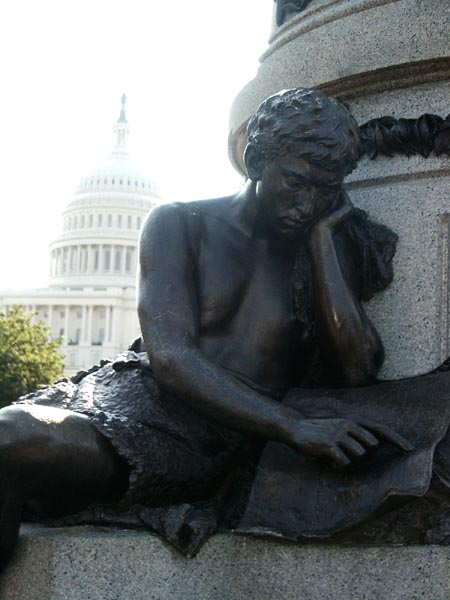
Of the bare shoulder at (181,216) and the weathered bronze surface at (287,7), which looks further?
the weathered bronze surface at (287,7)

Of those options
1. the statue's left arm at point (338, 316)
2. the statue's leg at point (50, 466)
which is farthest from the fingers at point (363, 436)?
the statue's leg at point (50, 466)

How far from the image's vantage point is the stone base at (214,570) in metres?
2.96

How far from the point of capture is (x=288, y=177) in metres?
3.35

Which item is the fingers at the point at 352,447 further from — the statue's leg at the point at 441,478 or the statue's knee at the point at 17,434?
the statue's knee at the point at 17,434

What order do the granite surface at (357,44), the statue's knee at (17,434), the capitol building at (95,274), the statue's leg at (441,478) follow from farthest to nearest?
the capitol building at (95,274), the granite surface at (357,44), the statue's leg at (441,478), the statue's knee at (17,434)

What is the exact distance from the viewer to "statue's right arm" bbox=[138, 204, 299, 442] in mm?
3188

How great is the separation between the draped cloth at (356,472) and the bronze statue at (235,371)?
0.01 m

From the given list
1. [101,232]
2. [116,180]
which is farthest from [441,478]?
[116,180]

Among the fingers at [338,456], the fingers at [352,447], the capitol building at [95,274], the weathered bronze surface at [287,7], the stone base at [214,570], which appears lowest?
the capitol building at [95,274]

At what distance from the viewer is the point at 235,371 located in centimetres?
350

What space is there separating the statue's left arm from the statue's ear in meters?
0.29

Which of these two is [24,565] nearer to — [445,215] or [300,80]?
[445,215]

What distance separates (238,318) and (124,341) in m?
88.2

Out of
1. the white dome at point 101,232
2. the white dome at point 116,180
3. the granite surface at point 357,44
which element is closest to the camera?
the granite surface at point 357,44
